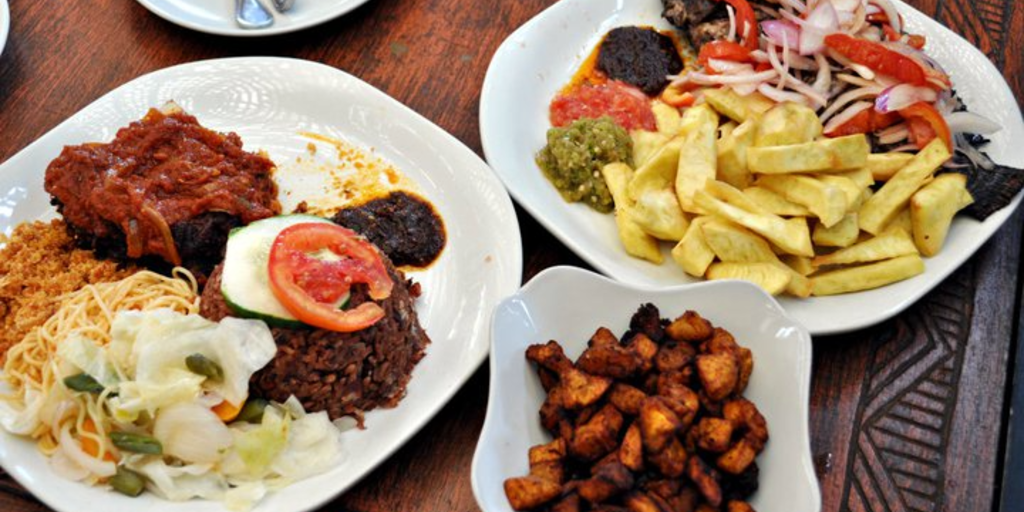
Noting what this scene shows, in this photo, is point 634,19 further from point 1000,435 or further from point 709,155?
point 1000,435

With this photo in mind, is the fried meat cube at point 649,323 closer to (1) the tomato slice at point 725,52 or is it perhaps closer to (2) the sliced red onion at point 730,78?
(2) the sliced red onion at point 730,78

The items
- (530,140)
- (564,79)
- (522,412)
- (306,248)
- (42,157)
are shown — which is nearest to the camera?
(522,412)

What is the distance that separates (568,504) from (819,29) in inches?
89.3

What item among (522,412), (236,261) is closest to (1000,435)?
(522,412)

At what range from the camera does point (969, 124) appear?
10.1 feet

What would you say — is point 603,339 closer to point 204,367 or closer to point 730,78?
point 204,367

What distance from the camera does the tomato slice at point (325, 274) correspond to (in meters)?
2.39

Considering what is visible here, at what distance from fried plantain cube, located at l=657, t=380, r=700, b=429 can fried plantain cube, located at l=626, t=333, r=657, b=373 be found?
0.08 metres

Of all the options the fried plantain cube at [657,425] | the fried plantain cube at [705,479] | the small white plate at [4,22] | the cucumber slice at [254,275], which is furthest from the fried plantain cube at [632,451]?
the small white plate at [4,22]

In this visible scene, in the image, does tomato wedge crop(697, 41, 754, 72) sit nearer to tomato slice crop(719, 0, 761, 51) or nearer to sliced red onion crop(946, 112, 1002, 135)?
tomato slice crop(719, 0, 761, 51)

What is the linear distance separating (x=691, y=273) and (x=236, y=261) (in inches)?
58.4

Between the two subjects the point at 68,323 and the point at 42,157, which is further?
the point at 42,157

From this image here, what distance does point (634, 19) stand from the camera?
3.88m

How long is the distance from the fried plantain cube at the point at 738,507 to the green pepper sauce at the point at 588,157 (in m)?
1.32
